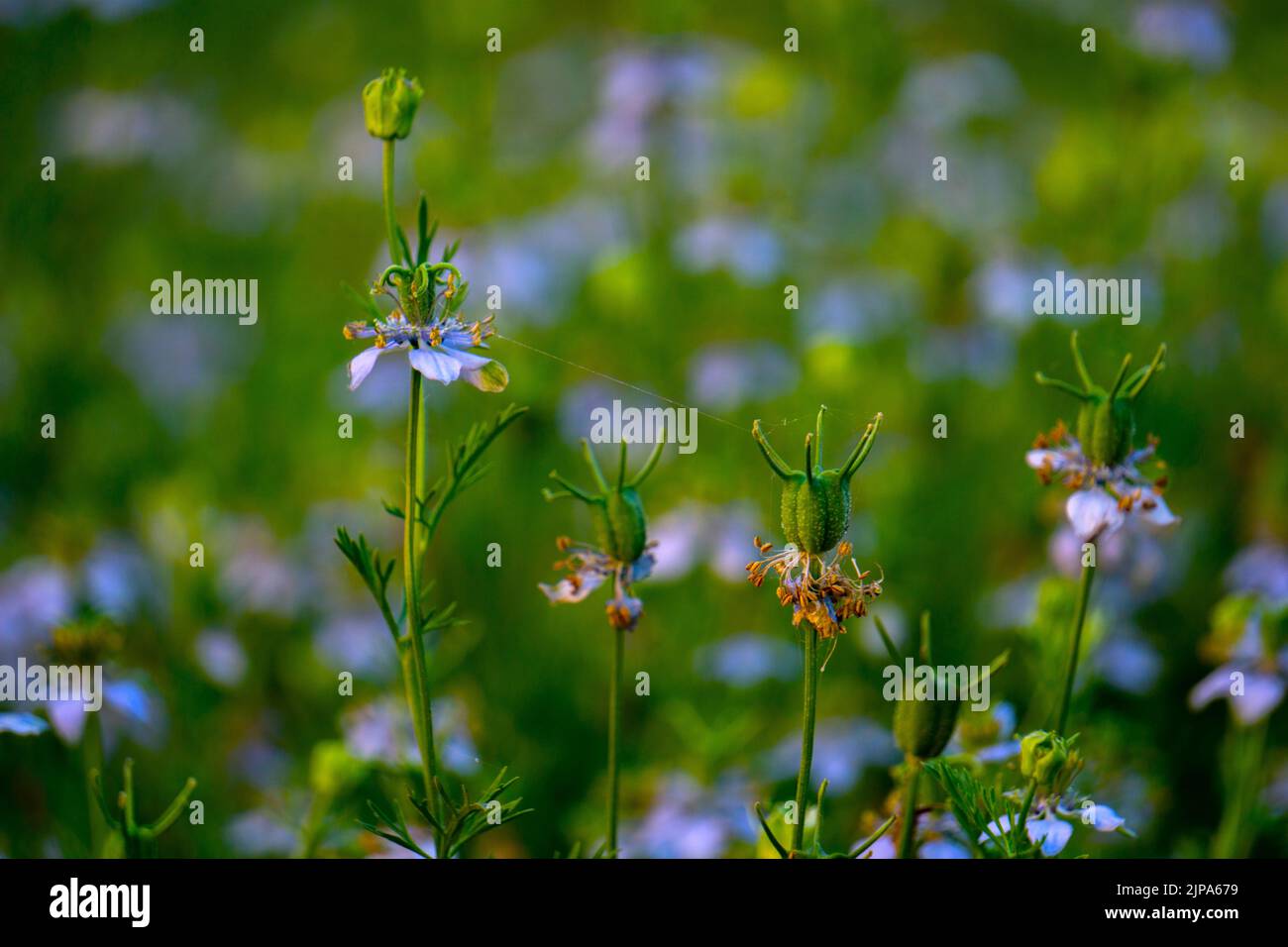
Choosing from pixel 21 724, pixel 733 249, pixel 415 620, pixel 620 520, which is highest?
pixel 733 249

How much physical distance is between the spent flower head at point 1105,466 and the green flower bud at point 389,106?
31.1 inches

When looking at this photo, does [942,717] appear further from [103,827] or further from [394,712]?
[103,827]

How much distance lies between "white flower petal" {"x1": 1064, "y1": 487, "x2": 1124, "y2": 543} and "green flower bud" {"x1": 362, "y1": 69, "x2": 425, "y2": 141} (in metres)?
0.88

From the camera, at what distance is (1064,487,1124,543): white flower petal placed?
4.83ft

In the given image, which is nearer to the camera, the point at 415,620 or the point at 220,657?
the point at 415,620

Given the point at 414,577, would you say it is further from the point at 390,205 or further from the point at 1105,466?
the point at 1105,466

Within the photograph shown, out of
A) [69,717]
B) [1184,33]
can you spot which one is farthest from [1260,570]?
[69,717]

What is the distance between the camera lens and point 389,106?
4.85 feet

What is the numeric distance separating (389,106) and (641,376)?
1850mm

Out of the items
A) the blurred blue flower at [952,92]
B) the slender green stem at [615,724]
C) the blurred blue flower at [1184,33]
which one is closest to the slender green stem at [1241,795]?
the slender green stem at [615,724]

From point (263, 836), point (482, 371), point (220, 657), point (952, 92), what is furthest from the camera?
point (952, 92)

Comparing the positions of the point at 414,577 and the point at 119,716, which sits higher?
the point at 414,577

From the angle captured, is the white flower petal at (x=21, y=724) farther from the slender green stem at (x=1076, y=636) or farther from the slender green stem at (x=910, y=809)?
the slender green stem at (x=1076, y=636)
